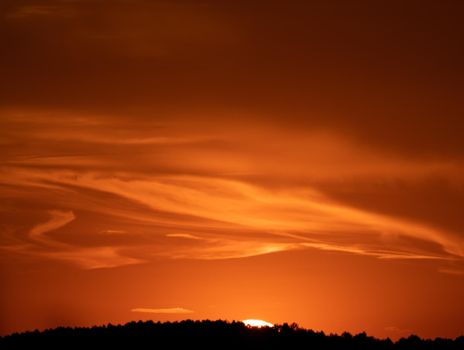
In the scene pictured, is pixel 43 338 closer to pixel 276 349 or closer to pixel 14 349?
pixel 14 349

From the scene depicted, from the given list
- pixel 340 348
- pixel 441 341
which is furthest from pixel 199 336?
pixel 441 341

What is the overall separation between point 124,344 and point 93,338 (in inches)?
73.6

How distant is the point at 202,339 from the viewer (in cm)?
5431

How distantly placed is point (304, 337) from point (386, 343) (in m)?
3.50

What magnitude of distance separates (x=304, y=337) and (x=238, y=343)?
2.88 m

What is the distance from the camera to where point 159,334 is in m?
55.1

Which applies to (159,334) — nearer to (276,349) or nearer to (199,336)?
(199,336)

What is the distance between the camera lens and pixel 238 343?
5372 centimetres

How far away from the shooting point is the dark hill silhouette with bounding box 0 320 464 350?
175ft

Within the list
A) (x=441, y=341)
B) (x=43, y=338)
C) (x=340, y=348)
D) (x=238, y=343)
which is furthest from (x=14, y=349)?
(x=441, y=341)

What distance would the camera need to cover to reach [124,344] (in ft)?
178

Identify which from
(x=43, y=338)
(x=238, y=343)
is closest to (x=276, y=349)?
(x=238, y=343)

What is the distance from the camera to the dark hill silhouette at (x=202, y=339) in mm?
53469

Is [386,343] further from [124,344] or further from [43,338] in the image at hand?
[43,338]
